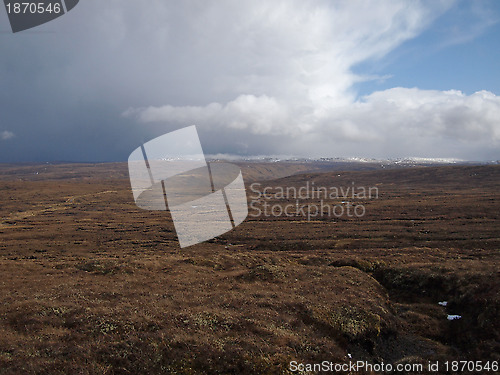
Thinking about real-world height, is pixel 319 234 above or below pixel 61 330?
below

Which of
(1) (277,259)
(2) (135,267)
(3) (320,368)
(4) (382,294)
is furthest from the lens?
(1) (277,259)

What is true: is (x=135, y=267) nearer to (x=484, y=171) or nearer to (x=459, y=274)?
(x=459, y=274)

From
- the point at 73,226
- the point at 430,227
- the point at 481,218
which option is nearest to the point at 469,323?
the point at 430,227

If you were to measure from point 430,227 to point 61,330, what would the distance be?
59767 mm

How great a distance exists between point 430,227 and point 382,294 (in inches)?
1552

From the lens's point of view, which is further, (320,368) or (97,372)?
(320,368)

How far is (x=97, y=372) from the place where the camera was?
10.9 meters

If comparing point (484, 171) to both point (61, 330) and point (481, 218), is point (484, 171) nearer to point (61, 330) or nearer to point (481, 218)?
point (481, 218)

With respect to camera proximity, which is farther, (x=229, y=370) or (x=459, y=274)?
(x=459, y=274)

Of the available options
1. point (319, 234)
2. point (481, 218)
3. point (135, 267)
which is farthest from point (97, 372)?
point (481, 218)

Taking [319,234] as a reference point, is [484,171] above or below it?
above

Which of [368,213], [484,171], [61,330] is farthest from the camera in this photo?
[484,171]

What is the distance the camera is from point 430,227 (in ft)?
171

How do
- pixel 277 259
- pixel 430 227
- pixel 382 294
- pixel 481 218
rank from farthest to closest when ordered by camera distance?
1. pixel 481 218
2. pixel 430 227
3. pixel 277 259
4. pixel 382 294
